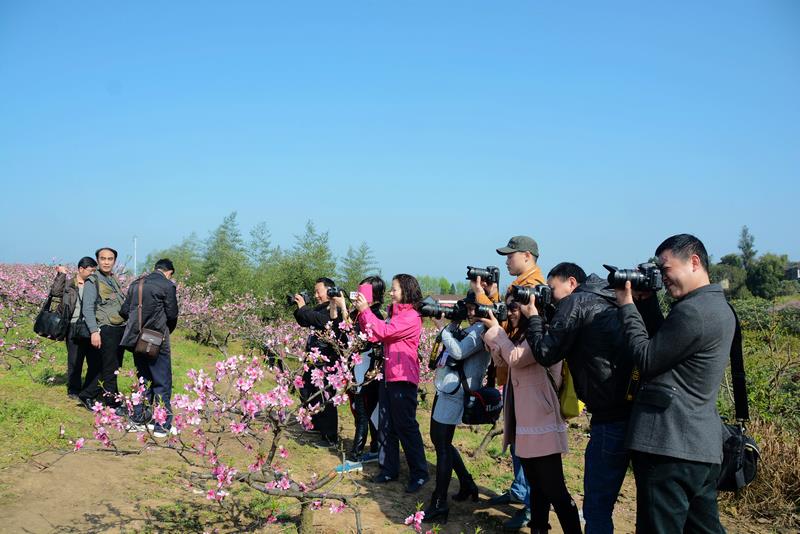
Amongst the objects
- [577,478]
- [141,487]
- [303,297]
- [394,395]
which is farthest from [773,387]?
[141,487]

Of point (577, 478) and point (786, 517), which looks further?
point (577, 478)

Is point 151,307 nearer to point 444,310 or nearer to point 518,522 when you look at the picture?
point 444,310

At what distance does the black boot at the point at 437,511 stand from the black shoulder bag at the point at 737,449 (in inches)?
82.4

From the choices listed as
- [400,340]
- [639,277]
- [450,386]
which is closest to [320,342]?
[400,340]

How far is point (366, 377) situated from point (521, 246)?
2.27m

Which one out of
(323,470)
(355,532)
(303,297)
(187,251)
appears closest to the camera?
(355,532)

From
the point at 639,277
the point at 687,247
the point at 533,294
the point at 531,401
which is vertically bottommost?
the point at 531,401

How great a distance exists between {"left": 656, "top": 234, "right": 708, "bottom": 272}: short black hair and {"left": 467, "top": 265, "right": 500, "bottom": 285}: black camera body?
5.07 feet

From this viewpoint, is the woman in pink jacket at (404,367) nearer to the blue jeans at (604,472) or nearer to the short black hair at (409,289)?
the short black hair at (409,289)

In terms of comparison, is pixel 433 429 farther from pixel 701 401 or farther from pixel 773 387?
pixel 773 387

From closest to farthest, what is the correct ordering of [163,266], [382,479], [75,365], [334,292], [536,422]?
[536,422], [382,479], [334,292], [163,266], [75,365]

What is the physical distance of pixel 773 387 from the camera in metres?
6.03

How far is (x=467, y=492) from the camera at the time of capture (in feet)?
16.1

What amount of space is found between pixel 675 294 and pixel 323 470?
393 cm
